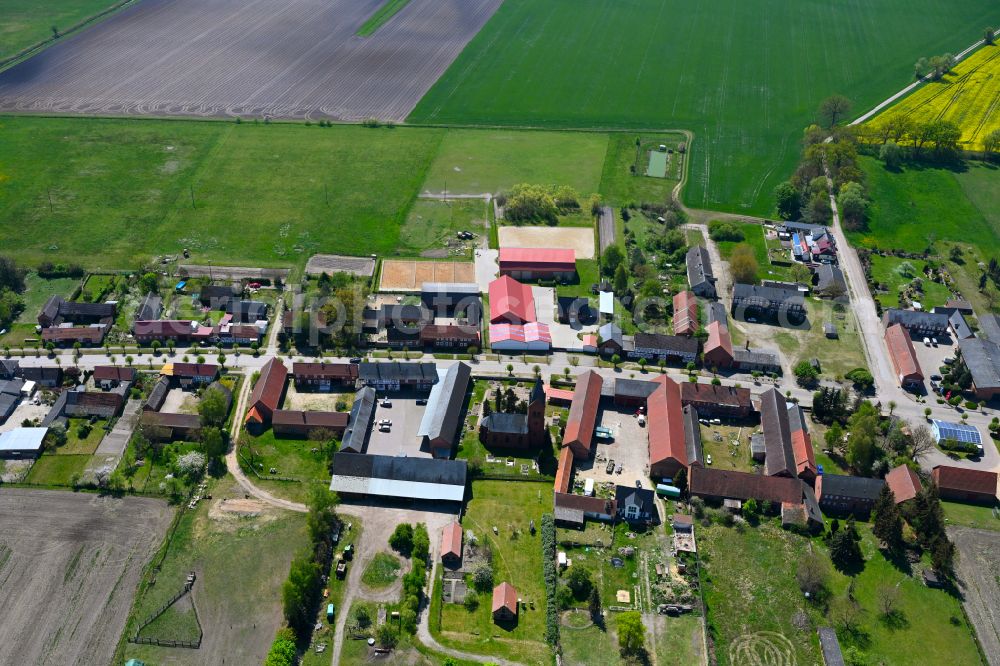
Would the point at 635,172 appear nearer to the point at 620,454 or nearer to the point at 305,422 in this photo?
the point at 620,454

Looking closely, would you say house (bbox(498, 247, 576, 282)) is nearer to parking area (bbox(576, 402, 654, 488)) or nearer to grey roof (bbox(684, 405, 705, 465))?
parking area (bbox(576, 402, 654, 488))

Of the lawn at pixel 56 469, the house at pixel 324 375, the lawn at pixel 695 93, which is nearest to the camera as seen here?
the lawn at pixel 56 469

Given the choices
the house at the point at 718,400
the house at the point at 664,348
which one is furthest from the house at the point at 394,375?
the house at the point at 718,400

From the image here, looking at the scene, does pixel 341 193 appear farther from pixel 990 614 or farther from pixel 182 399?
pixel 990 614

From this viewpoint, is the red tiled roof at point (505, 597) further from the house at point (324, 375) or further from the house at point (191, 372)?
the house at point (191, 372)

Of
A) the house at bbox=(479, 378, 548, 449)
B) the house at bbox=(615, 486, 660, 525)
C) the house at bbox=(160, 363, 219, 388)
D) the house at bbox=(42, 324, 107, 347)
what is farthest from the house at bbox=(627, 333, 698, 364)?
the house at bbox=(42, 324, 107, 347)

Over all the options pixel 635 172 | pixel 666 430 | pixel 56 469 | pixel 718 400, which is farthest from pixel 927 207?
pixel 56 469
